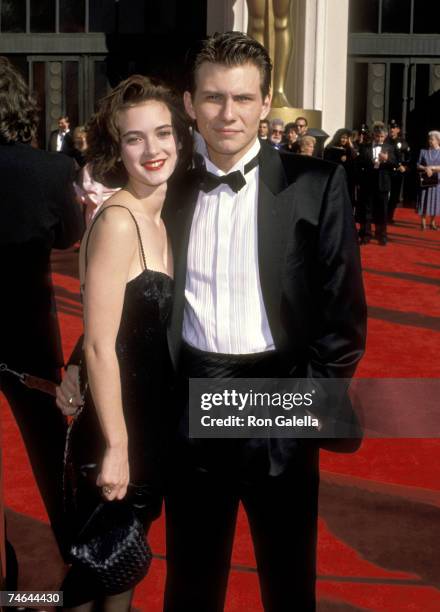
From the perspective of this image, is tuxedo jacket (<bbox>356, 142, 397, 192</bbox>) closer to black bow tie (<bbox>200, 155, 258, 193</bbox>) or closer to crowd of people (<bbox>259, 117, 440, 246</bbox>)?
crowd of people (<bbox>259, 117, 440, 246</bbox>)

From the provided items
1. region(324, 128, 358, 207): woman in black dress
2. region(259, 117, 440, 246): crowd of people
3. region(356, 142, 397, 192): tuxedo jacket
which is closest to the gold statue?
region(259, 117, 440, 246): crowd of people

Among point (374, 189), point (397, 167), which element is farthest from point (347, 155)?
point (374, 189)

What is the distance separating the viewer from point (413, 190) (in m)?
17.5

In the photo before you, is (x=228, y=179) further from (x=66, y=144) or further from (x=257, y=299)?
(x=66, y=144)

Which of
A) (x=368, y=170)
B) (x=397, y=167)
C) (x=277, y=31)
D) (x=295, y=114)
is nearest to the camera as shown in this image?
(x=368, y=170)

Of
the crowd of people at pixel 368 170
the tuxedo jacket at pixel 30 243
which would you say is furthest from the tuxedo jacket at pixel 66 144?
the tuxedo jacket at pixel 30 243

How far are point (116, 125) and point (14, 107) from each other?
749 millimetres

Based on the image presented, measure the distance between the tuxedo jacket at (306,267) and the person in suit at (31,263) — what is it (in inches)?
32.6

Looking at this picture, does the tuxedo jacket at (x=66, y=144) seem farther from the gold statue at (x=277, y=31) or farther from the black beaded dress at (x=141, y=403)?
the black beaded dress at (x=141, y=403)

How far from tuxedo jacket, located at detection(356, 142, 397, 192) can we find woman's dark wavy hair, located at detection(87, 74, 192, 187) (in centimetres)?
972

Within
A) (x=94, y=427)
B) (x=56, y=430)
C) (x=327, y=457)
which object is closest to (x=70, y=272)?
(x=327, y=457)

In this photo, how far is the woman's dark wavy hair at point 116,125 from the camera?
7.00ft

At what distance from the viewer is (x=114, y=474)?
83.4 inches

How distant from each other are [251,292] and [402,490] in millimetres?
2126
